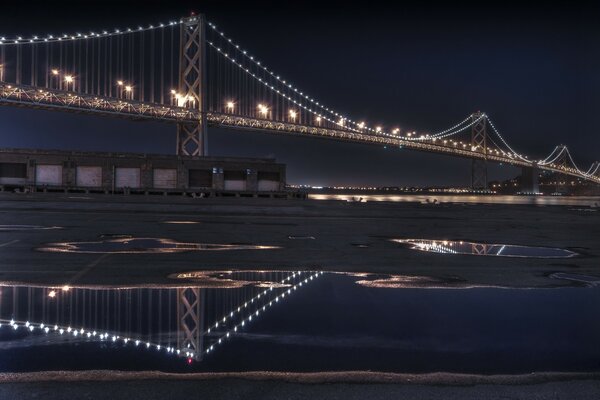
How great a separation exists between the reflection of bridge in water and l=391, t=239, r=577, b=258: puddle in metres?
5.79

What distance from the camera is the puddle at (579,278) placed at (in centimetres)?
834

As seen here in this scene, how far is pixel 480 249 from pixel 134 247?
7838 millimetres

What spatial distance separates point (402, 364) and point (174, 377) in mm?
1745

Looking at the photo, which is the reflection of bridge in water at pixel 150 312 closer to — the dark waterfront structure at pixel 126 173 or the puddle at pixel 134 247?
the puddle at pixel 134 247

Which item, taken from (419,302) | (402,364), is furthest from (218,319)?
(419,302)

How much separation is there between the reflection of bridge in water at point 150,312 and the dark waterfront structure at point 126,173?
139 feet

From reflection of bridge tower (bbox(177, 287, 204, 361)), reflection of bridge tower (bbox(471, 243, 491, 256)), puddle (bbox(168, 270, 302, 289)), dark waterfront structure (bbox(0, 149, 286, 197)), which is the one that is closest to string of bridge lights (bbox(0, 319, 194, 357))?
reflection of bridge tower (bbox(177, 287, 204, 361))

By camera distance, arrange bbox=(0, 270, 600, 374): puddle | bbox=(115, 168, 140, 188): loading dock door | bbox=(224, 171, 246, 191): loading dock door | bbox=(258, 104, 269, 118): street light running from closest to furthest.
→ bbox=(0, 270, 600, 374): puddle
bbox=(115, 168, 140, 188): loading dock door
bbox=(224, 171, 246, 191): loading dock door
bbox=(258, 104, 269, 118): street light

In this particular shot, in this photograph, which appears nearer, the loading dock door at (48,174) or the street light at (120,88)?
the loading dock door at (48,174)

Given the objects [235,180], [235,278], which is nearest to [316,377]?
[235,278]

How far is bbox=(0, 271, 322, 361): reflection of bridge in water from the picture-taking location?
4.82 metres

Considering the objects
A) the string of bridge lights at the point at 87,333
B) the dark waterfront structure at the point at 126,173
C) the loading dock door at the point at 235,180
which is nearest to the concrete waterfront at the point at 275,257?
the string of bridge lights at the point at 87,333

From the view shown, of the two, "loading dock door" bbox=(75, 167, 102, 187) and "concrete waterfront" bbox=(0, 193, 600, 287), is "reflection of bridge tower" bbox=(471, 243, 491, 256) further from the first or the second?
"loading dock door" bbox=(75, 167, 102, 187)

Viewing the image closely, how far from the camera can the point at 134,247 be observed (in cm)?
1141
